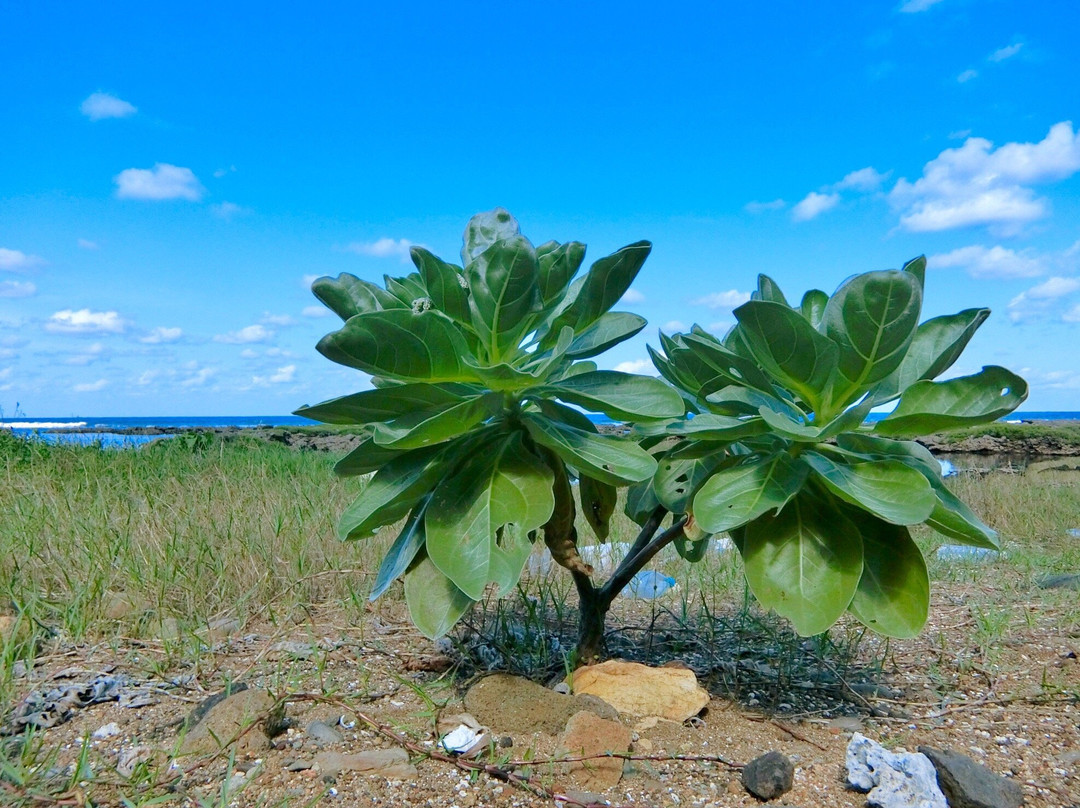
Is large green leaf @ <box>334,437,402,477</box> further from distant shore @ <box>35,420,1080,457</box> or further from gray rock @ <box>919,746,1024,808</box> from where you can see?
distant shore @ <box>35,420,1080,457</box>

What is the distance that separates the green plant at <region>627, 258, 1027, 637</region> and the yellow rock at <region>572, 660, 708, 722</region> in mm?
408

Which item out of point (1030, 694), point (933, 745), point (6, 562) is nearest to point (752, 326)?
point (933, 745)

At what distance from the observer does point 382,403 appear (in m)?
1.72

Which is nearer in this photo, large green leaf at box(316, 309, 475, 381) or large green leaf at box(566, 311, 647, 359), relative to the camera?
large green leaf at box(316, 309, 475, 381)

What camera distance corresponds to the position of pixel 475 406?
5.54 ft

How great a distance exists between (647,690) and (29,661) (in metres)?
1.75

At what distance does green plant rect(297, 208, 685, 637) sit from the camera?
1.61 meters

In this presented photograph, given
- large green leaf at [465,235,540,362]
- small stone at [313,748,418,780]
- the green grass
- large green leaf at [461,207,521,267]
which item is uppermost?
large green leaf at [461,207,521,267]

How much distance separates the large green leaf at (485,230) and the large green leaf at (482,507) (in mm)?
526

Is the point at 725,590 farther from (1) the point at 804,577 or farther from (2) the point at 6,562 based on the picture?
(2) the point at 6,562

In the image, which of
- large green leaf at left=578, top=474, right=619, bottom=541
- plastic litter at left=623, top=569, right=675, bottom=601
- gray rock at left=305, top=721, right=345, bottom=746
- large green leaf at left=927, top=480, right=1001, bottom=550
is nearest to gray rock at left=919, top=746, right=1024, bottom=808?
large green leaf at left=927, top=480, right=1001, bottom=550

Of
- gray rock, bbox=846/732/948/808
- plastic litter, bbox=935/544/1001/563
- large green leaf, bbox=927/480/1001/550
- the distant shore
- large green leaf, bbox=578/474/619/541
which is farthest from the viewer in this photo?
the distant shore

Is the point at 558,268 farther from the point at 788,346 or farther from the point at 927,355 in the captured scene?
the point at 927,355

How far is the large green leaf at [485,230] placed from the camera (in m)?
2.01
